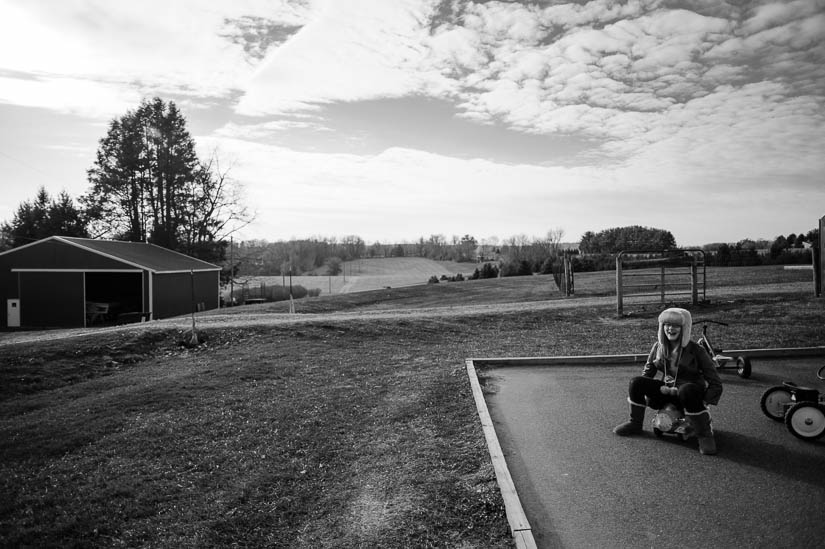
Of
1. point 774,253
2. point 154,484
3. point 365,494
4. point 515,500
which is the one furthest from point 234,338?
point 774,253

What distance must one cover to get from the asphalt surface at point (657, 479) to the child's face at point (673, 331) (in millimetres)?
1127

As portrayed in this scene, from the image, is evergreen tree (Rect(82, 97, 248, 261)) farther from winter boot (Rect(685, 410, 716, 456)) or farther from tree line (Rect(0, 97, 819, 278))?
winter boot (Rect(685, 410, 716, 456))

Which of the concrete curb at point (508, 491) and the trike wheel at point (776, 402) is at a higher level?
the trike wheel at point (776, 402)

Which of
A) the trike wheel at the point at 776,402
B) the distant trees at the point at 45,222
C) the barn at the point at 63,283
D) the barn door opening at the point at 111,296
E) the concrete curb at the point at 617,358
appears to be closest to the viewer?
the trike wheel at the point at 776,402

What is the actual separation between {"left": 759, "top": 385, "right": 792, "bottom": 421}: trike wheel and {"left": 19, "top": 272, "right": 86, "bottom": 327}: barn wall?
3091cm

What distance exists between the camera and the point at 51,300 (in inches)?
1113

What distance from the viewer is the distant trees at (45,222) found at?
44344 mm

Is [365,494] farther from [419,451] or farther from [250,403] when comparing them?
[250,403]

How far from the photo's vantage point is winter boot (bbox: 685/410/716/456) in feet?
17.7

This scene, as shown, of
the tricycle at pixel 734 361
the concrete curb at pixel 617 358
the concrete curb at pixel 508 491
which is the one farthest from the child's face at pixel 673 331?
the concrete curb at pixel 617 358

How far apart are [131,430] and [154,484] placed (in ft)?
7.14

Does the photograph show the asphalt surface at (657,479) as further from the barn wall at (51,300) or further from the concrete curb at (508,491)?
the barn wall at (51,300)

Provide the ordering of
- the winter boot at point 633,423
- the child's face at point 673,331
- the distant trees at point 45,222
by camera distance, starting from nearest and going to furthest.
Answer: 1. the child's face at point 673,331
2. the winter boot at point 633,423
3. the distant trees at point 45,222

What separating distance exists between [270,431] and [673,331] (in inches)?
208
